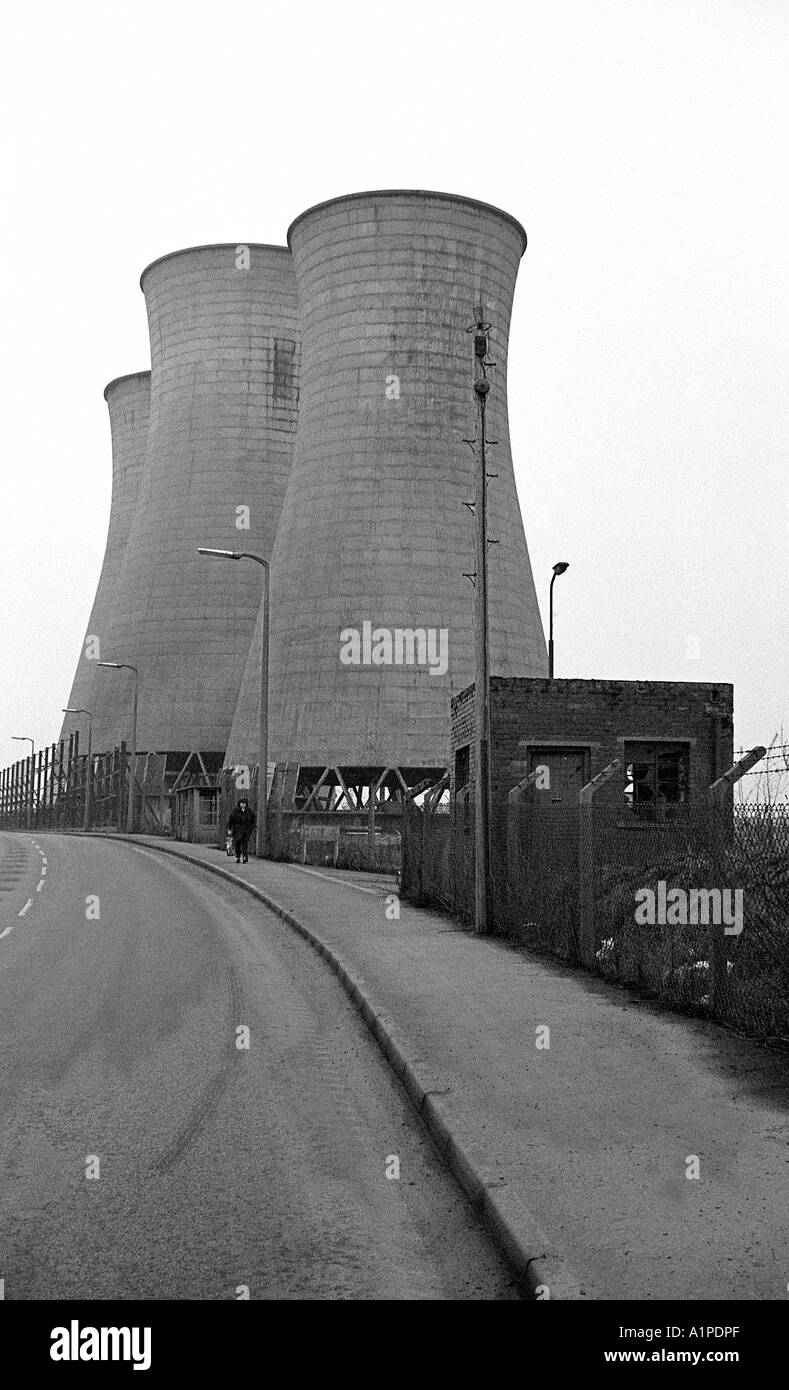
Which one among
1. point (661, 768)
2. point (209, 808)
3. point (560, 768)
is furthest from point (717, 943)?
point (209, 808)

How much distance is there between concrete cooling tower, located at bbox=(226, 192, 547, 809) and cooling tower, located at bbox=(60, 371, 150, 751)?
21939mm

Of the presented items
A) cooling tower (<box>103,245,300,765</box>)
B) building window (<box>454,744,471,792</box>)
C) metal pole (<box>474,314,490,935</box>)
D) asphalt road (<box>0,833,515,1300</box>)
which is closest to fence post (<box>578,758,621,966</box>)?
asphalt road (<box>0,833,515,1300</box>)

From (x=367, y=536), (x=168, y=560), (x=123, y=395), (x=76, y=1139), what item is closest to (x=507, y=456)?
(x=367, y=536)

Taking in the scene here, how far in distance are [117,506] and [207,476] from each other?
13.6 m

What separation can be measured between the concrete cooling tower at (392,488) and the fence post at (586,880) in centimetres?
3192

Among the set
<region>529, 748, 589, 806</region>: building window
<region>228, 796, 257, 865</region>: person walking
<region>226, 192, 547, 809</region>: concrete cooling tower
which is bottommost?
<region>228, 796, 257, 865</region>: person walking

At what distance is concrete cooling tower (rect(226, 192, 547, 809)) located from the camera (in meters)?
43.5

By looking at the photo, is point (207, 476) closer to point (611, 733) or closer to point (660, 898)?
point (611, 733)

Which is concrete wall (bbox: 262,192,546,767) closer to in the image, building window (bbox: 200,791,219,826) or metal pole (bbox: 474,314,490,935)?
building window (bbox: 200,791,219,826)

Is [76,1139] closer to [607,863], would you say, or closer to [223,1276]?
[223,1276]

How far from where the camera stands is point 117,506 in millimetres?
69562

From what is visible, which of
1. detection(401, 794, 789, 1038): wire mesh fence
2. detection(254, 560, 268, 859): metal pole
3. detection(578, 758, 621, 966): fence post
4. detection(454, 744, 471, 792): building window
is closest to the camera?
detection(401, 794, 789, 1038): wire mesh fence

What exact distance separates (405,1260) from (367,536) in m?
39.4

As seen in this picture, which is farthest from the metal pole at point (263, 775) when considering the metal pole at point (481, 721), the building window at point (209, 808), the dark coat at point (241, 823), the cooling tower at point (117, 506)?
the cooling tower at point (117, 506)
